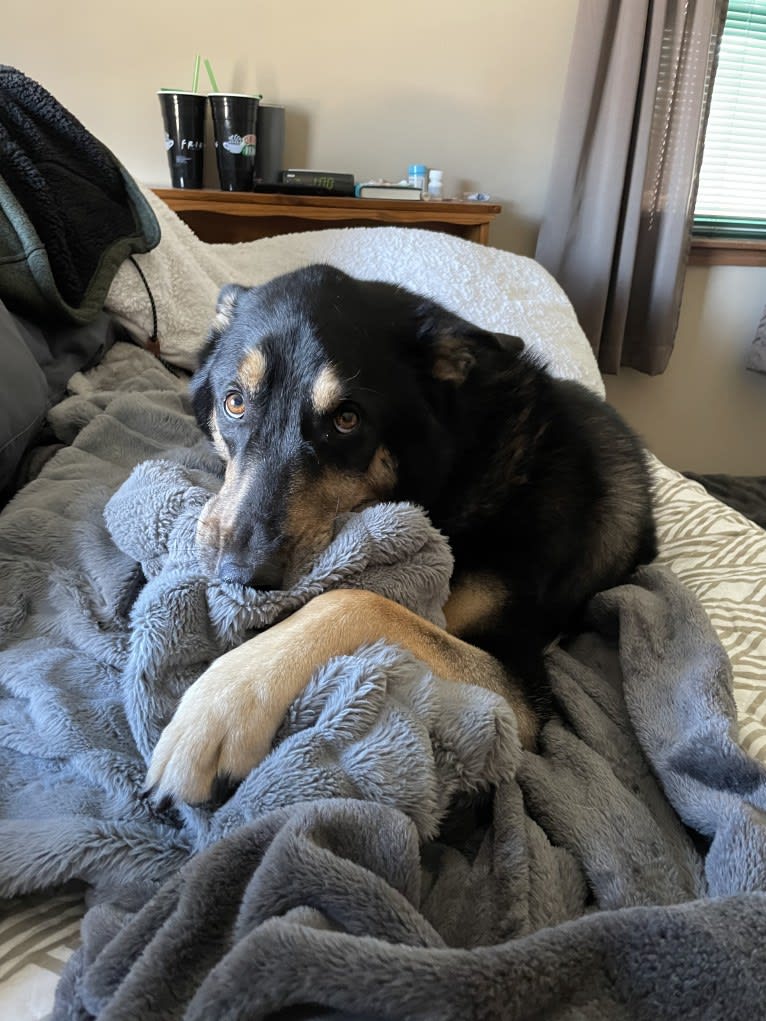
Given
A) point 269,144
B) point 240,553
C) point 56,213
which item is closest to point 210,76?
point 269,144

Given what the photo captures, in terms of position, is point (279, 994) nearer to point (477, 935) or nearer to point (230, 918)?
point (230, 918)

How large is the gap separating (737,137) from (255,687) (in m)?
4.12

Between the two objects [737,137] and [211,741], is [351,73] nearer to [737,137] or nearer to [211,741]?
[737,137]

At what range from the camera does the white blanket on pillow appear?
6.40 ft

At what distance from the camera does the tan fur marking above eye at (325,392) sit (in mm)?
1090

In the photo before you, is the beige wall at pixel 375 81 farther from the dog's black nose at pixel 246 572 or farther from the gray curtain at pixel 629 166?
the dog's black nose at pixel 246 572

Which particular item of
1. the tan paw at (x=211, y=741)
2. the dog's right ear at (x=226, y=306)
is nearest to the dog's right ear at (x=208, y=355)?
the dog's right ear at (x=226, y=306)

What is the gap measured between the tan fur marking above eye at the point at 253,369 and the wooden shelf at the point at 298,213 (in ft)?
5.82

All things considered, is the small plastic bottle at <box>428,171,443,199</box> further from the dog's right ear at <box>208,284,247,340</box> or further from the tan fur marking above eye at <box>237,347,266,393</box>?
the tan fur marking above eye at <box>237,347,266,393</box>

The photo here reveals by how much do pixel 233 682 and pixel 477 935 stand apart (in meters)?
0.34

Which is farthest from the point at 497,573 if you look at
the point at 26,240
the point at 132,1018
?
the point at 26,240

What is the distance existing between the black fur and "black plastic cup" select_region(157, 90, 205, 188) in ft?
5.27

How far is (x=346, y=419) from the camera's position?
112 centimetres

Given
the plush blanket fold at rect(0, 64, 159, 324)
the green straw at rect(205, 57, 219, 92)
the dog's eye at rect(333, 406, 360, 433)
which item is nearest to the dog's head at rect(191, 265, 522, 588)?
the dog's eye at rect(333, 406, 360, 433)
